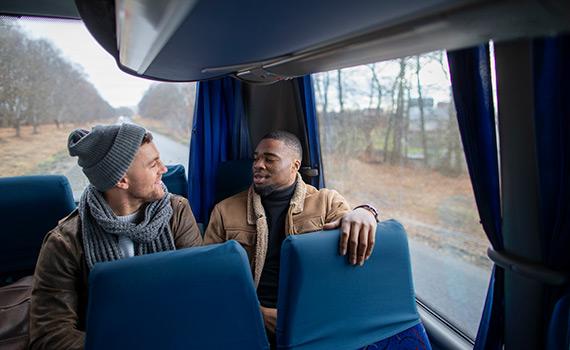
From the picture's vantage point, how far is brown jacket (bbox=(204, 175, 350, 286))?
186 centimetres

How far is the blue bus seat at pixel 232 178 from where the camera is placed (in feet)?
8.30

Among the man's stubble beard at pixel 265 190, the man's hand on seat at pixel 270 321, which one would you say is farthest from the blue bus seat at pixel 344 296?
the man's stubble beard at pixel 265 190

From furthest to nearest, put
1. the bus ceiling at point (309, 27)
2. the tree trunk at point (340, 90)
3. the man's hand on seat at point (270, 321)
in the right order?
1. the tree trunk at point (340, 90)
2. the man's hand on seat at point (270, 321)
3. the bus ceiling at point (309, 27)

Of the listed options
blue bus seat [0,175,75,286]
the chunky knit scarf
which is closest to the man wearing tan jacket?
the chunky knit scarf

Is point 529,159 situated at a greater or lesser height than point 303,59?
lesser

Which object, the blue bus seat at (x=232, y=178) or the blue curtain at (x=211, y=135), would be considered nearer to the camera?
the blue bus seat at (x=232, y=178)

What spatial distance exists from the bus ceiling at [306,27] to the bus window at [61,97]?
1879 millimetres

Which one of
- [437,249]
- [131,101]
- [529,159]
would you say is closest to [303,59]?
[529,159]

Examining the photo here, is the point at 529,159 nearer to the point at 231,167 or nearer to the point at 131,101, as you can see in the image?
the point at 231,167

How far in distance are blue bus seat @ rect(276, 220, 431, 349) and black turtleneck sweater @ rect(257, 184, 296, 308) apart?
2.54 feet

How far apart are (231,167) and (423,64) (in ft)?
4.68

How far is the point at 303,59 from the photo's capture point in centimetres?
110

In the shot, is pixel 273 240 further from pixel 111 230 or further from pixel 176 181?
pixel 176 181

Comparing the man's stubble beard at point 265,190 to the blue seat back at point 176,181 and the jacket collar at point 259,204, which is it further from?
the blue seat back at point 176,181
